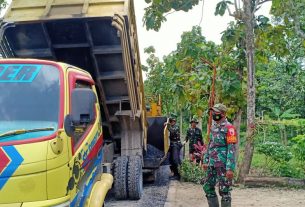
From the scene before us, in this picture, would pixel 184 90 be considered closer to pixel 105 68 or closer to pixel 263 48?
pixel 263 48

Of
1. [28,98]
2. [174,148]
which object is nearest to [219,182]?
[28,98]

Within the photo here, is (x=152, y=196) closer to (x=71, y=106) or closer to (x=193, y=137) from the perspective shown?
(x=193, y=137)

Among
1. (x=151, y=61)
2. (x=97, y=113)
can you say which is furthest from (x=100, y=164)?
(x=151, y=61)

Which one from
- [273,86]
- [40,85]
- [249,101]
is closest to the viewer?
[40,85]

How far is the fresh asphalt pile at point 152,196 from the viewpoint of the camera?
7.27m

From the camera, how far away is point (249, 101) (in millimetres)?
9352

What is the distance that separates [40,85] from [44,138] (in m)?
0.62

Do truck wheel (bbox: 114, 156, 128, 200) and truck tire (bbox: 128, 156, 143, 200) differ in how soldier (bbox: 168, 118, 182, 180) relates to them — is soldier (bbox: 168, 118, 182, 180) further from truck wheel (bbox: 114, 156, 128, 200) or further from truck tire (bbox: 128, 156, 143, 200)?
truck wheel (bbox: 114, 156, 128, 200)

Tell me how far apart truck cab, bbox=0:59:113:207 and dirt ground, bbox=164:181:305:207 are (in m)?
3.67

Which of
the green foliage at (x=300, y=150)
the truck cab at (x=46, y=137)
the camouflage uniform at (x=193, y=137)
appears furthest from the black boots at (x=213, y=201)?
the camouflage uniform at (x=193, y=137)

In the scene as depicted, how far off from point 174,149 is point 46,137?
7.46m

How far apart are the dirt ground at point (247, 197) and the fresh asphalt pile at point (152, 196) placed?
14 centimetres

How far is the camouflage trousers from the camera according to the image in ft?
19.4

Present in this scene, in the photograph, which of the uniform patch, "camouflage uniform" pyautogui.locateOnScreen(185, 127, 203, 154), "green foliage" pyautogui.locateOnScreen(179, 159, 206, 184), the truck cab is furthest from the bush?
the truck cab
